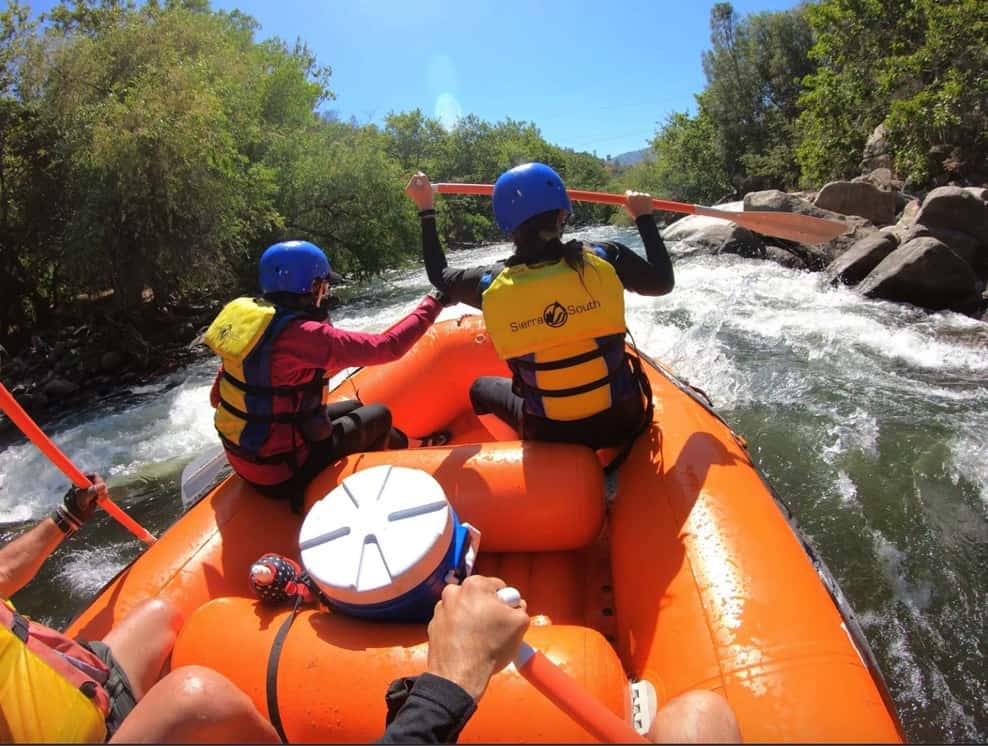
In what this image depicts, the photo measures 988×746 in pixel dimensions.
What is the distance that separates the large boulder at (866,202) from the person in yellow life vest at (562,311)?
33.8ft

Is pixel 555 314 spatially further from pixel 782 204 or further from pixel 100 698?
pixel 782 204

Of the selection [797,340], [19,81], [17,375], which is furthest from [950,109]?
[17,375]

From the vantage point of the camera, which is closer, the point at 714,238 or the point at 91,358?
the point at 91,358

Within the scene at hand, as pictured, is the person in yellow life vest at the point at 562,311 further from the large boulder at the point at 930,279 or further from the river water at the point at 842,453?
the large boulder at the point at 930,279

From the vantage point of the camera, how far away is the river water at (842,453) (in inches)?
98.2

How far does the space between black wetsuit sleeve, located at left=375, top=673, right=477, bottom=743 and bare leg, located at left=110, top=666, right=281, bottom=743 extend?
0.59m

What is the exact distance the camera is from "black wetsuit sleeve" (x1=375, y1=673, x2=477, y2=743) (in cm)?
87

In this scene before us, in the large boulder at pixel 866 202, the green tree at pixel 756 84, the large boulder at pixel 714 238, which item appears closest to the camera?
the large boulder at pixel 866 202

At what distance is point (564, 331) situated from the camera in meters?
2.03

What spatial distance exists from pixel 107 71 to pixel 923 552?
429 inches

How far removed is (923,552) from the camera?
2895mm

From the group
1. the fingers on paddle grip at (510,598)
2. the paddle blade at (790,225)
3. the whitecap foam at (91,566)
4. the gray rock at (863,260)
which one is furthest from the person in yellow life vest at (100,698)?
the gray rock at (863,260)

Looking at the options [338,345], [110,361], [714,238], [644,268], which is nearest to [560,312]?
[644,268]

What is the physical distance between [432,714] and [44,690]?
0.90 meters
